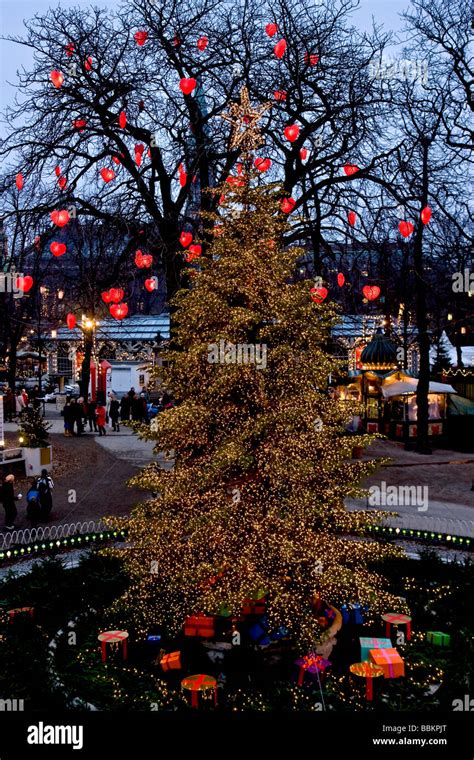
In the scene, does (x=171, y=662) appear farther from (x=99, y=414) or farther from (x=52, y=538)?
(x=99, y=414)

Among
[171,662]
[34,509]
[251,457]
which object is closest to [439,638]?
[171,662]

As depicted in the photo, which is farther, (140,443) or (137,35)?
(140,443)

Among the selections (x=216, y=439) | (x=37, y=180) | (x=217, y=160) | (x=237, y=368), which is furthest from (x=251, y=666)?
(x=217, y=160)

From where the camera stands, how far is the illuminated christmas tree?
709 centimetres

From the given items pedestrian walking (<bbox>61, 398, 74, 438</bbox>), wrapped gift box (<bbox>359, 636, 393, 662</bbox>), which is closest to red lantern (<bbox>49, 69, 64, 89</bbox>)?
wrapped gift box (<bbox>359, 636, 393, 662</bbox>)

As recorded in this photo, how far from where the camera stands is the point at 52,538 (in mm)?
12422

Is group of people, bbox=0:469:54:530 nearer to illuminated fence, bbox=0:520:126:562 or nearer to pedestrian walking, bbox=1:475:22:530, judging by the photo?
pedestrian walking, bbox=1:475:22:530

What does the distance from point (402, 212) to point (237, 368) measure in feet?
40.6

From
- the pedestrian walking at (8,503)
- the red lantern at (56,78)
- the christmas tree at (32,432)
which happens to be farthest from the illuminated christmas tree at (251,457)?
the christmas tree at (32,432)

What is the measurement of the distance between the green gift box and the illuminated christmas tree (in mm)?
902

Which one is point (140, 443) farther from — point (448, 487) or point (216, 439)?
point (216, 439)

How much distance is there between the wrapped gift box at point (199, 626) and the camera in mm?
7738

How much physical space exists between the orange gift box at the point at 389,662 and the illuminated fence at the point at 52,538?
6507mm

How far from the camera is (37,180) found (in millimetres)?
13781
